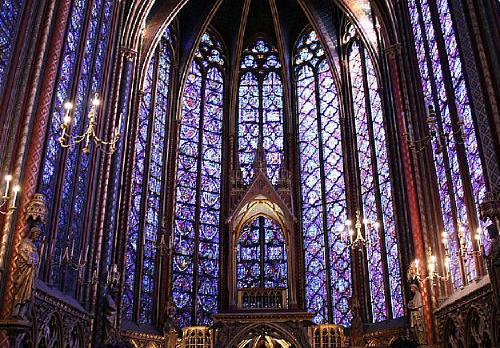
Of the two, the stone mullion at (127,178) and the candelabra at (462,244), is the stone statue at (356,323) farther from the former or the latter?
the stone mullion at (127,178)

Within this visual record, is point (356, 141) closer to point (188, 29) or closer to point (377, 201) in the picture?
point (377, 201)

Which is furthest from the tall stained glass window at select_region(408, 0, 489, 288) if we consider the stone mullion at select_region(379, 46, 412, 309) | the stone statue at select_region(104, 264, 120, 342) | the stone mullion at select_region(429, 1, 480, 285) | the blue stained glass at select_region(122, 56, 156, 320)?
the blue stained glass at select_region(122, 56, 156, 320)

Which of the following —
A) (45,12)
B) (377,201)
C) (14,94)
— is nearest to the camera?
(14,94)

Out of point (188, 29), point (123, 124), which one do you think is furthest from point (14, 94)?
point (188, 29)

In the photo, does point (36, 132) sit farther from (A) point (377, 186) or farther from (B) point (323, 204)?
(B) point (323, 204)

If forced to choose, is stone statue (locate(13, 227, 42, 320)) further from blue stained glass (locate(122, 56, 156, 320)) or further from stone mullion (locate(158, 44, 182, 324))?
stone mullion (locate(158, 44, 182, 324))

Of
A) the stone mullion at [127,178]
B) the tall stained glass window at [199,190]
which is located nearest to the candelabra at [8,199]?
the stone mullion at [127,178]

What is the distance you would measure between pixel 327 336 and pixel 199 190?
830cm

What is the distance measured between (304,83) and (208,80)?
4.28 m

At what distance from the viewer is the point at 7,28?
11938 millimetres

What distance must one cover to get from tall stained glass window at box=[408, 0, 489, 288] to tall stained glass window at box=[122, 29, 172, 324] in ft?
33.5

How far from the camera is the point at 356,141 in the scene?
912 inches

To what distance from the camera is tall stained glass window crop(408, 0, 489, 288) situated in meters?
13.9

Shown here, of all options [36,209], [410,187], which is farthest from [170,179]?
[36,209]
